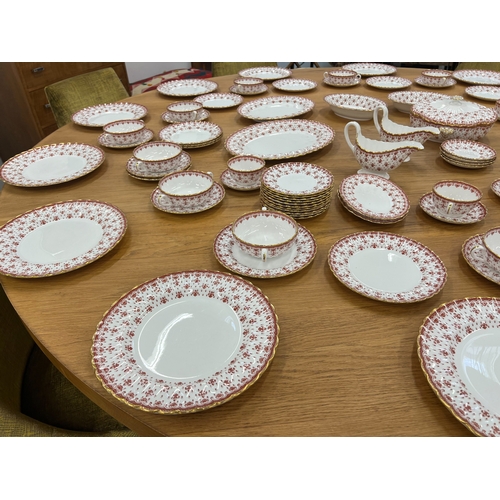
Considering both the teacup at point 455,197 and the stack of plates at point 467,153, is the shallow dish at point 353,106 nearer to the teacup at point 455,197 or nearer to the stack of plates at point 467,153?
the stack of plates at point 467,153

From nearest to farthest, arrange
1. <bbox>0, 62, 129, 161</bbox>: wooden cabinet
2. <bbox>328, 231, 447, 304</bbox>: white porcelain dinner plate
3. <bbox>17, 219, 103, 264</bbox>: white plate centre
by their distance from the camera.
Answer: <bbox>328, 231, 447, 304</bbox>: white porcelain dinner plate, <bbox>17, 219, 103, 264</bbox>: white plate centre, <bbox>0, 62, 129, 161</bbox>: wooden cabinet

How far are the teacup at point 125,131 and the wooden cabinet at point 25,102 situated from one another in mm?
1808

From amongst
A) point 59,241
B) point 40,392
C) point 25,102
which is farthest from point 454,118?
point 25,102

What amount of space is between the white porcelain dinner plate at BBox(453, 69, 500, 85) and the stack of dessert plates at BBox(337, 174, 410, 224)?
4.70 feet

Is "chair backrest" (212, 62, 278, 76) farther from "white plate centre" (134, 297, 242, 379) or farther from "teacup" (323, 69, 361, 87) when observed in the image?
"white plate centre" (134, 297, 242, 379)

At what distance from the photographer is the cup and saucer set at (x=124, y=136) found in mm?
1429

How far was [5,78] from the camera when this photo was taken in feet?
9.14

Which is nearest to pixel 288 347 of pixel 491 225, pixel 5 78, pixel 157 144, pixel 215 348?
pixel 215 348

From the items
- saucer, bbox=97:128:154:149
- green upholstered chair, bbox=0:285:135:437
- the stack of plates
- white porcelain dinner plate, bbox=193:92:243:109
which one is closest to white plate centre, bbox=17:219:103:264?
green upholstered chair, bbox=0:285:135:437

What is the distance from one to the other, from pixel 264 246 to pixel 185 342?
0.27 m

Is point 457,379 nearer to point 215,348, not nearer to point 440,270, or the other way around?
point 440,270

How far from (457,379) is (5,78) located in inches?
134

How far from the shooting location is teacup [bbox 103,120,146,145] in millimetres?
1425

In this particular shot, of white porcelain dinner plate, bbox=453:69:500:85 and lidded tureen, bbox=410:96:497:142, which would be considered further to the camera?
white porcelain dinner plate, bbox=453:69:500:85
